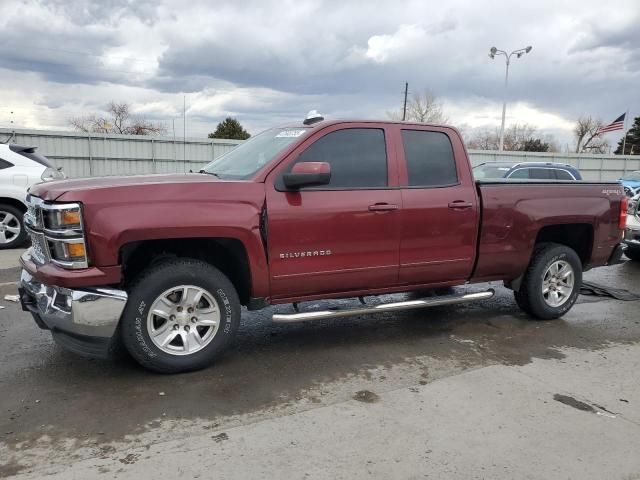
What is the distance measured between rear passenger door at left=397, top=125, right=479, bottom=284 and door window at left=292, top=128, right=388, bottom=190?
21 cm

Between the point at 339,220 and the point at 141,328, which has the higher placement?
the point at 339,220

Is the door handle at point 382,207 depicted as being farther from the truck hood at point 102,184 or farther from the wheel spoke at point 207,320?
the wheel spoke at point 207,320

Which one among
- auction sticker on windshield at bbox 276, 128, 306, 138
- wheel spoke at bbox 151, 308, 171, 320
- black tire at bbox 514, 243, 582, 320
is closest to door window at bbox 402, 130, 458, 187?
auction sticker on windshield at bbox 276, 128, 306, 138

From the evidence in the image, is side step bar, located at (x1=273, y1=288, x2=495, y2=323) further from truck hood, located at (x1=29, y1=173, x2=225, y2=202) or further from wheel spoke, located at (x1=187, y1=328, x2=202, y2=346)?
truck hood, located at (x1=29, y1=173, x2=225, y2=202)

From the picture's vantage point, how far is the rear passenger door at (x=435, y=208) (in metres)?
4.59

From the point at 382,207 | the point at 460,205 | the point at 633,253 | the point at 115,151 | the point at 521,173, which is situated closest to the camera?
the point at 382,207

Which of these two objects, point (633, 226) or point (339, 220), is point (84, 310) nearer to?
point (339, 220)

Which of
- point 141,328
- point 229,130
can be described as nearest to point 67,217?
point 141,328

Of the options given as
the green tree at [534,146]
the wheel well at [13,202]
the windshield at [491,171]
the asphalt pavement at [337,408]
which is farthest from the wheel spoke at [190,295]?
the green tree at [534,146]

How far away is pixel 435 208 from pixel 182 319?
7.57 ft

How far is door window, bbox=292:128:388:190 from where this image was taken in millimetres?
4320

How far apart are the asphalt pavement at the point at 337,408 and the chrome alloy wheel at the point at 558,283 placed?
24.1 inches

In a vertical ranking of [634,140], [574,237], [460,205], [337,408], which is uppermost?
[634,140]

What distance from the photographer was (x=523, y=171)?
13.0 m
